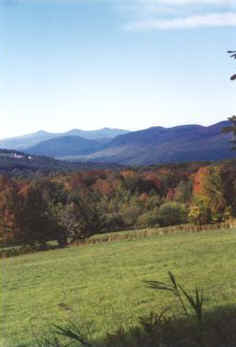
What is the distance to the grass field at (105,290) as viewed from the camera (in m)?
9.44

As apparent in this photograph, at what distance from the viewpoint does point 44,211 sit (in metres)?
52.1

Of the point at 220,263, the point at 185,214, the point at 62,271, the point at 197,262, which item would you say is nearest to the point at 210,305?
the point at 220,263

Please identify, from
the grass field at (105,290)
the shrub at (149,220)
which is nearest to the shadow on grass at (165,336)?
the grass field at (105,290)

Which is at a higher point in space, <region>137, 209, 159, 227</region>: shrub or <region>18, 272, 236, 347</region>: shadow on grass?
<region>18, 272, 236, 347</region>: shadow on grass

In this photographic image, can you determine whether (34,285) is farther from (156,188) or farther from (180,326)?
(156,188)

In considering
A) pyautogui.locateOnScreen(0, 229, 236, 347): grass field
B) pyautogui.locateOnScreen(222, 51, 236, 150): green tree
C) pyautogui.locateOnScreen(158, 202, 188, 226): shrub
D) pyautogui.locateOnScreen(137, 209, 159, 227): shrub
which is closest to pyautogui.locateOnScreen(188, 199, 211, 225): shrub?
pyautogui.locateOnScreen(158, 202, 188, 226): shrub

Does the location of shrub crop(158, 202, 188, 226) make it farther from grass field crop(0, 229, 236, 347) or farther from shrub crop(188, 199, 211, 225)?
grass field crop(0, 229, 236, 347)

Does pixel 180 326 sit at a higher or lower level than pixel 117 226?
higher

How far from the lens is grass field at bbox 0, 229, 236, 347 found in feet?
31.0

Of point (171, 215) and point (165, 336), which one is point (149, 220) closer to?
point (171, 215)

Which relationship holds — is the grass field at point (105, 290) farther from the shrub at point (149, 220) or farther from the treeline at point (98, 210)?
the shrub at point (149, 220)

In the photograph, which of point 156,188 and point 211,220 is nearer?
point 211,220

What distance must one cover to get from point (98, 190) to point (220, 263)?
62.8 metres

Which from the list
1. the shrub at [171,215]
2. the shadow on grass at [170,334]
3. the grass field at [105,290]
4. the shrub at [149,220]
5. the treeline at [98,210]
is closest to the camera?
the shadow on grass at [170,334]
